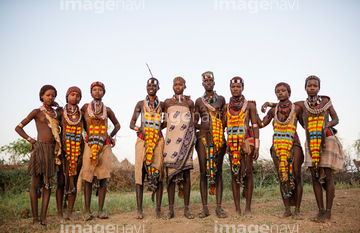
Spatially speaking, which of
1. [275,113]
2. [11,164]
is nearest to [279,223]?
[275,113]

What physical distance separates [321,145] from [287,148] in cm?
56

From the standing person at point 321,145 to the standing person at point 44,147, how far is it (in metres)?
4.43

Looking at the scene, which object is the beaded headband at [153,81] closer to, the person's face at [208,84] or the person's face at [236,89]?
the person's face at [208,84]

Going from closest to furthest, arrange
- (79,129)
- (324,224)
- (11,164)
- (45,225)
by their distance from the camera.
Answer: (324,224)
(45,225)
(79,129)
(11,164)

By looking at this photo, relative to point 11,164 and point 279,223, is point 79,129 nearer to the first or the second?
point 279,223

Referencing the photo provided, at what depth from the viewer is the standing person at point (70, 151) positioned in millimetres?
5703

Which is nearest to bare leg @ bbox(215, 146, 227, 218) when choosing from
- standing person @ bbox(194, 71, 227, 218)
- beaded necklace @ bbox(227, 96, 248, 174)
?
standing person @ bbox(194, 71, 227, 218)

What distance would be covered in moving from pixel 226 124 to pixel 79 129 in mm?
2725

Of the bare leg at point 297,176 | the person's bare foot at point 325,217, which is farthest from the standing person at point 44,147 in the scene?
the person's bare foot at point 325,217

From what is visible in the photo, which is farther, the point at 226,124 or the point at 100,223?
the point at 226,124

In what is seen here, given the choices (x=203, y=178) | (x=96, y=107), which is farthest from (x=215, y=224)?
(x=96, y=107)

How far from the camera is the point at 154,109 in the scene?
5.91 metres

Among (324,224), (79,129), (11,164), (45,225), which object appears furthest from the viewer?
(11,164)

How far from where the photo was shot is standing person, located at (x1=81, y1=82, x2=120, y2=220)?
18.8 feet
